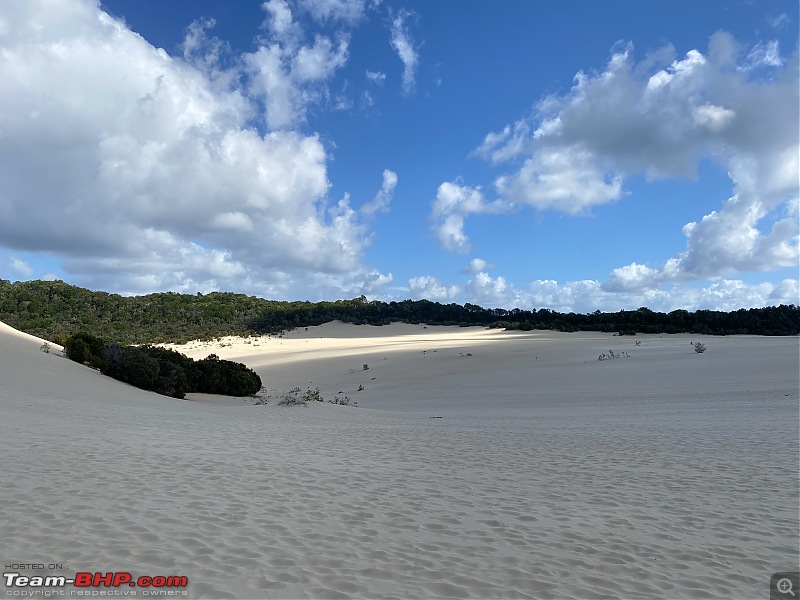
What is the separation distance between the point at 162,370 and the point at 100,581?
1771 cm

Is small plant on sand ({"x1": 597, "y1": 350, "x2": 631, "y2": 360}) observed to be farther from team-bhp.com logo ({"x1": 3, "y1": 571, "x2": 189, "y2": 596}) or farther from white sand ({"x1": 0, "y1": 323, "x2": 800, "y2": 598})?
team-bhp.com logo ({"x1": 3, "y1": 571, "x2": 189, "y2": 596})

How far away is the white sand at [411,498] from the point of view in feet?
13.5

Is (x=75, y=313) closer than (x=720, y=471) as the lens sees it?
No

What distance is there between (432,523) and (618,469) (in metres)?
3.59

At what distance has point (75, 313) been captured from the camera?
56.9 m

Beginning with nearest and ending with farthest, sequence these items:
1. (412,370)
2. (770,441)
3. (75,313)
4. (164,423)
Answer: (770,441), (164,423), (412,370), (75,313)

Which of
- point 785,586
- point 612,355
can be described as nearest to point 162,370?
point 785,586

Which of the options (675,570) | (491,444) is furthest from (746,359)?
(675,570)

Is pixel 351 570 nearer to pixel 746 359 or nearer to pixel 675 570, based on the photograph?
pixel 675 570

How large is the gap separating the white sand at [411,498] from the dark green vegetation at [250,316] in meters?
36.7

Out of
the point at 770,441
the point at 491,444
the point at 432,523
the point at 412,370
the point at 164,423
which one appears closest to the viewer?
the point at 432,523

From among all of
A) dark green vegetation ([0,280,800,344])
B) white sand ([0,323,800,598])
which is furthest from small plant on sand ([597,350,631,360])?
dark green vegetation ([0,280,800,344])

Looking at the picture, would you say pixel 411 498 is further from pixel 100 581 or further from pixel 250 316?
pixel 250 316

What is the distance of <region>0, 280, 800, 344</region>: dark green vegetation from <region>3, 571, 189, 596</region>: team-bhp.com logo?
150 ft
